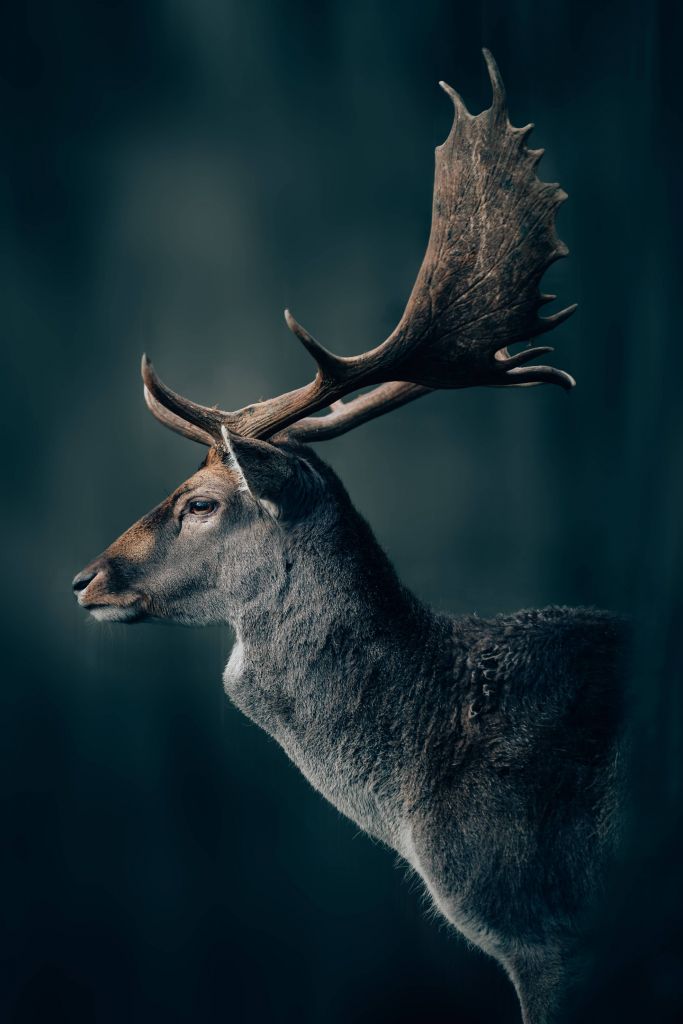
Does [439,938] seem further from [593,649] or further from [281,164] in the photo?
[281,164]

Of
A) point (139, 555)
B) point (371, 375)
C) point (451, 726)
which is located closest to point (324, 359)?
point (371, 375)

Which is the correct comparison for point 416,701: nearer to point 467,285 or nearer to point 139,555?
point 139,555

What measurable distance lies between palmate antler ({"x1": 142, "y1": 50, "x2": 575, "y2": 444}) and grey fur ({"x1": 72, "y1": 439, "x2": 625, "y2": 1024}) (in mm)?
190

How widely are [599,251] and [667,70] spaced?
1.89 ft

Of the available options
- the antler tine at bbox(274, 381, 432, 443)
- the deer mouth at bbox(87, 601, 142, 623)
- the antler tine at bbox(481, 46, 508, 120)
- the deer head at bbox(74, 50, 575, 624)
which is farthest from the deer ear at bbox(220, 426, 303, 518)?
the antler tine at bbox(481, 46, 508, 120)

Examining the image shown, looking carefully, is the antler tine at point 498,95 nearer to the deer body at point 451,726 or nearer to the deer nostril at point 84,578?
the deer body at point 451,726

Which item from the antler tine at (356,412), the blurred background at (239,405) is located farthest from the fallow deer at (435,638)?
the blurred background at (239,405)

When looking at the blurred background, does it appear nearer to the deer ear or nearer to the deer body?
the deer body

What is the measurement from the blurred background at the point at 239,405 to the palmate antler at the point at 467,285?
88 cm

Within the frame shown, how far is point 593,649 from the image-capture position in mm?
2498

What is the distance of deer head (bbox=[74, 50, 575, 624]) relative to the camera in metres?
2.35

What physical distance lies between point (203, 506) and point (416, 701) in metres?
0.74

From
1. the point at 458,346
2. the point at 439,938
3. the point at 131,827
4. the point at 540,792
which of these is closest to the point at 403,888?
the point at 439,938

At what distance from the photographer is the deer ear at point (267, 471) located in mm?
2250
